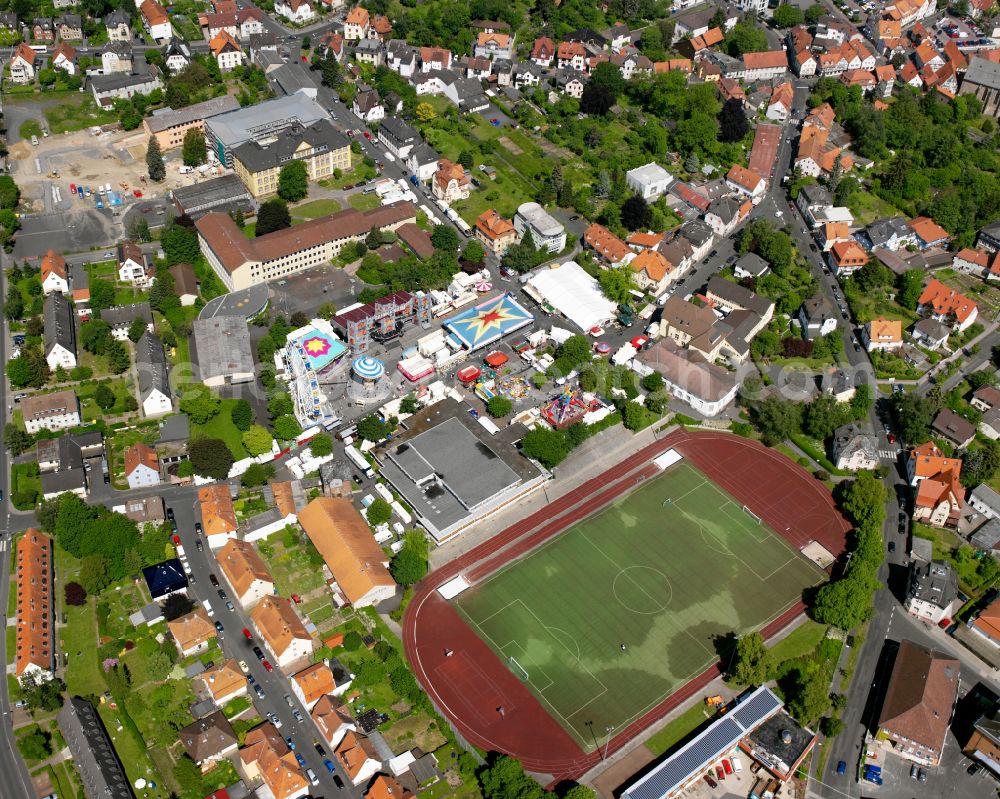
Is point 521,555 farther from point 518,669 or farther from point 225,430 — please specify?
point 225,430

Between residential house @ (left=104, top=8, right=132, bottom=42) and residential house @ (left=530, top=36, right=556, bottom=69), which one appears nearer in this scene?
residential house @ (left=104, top=8, right=132, bottom=42)

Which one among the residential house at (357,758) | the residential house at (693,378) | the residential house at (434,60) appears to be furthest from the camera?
the residential house at (434,60)

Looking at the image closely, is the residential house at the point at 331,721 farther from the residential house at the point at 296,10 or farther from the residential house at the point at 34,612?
the residential house at the point at 296,10

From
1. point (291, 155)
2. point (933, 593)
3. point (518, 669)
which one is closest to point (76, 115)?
point (291, 155)

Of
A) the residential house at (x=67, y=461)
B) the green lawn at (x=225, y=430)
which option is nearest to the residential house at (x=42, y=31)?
the residential house at (x=67, y=461)

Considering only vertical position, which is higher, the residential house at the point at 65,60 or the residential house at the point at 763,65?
the residential house at the point at 65,60

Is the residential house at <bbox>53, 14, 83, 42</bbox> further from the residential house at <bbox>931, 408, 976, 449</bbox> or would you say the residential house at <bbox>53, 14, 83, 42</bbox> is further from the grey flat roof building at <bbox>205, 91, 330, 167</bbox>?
the residential house at <bbox>931, 408, 976, 449</bbox>

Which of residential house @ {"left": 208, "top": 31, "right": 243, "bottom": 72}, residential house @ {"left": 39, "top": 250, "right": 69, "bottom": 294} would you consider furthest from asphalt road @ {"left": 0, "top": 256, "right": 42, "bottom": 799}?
residential house @ {"left": 208, "top": 31, "right": 243, "bottom": 72}
